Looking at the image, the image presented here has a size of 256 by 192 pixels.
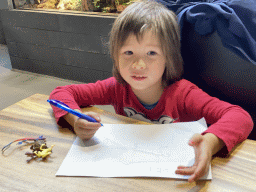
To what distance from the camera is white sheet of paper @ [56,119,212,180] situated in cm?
59

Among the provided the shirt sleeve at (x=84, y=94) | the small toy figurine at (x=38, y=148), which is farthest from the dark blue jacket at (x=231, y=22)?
the small toy figurine at (x=38, y=148)

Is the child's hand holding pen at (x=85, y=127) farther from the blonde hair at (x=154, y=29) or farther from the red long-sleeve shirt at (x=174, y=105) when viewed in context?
the blonde hair at (x=154, y=29)

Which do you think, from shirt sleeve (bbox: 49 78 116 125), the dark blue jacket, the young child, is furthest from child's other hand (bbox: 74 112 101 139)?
the dark blue jacket

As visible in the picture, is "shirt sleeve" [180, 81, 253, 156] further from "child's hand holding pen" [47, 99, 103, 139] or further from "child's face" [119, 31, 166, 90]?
"child's hand holding pen" [47, 99, 103, 139]

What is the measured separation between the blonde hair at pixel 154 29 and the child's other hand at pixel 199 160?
0.36m

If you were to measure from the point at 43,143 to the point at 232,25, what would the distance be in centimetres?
66

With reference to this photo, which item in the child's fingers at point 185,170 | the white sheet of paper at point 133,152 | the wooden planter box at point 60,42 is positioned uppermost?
the child's fingers at point 185,170

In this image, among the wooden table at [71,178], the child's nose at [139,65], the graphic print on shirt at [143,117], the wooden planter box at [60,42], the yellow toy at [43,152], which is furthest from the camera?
the wooden planter box at [60,42]

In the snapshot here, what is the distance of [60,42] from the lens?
2.65 m

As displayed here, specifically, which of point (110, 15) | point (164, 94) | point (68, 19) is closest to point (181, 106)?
point (164, 94)

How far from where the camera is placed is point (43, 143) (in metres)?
0.69

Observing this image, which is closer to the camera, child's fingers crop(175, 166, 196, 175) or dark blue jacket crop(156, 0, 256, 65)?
child's fingers crop(175, 166, 196, 175)

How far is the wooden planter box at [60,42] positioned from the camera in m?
2.42

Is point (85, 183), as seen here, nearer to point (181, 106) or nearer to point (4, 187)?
point (4, 187)
